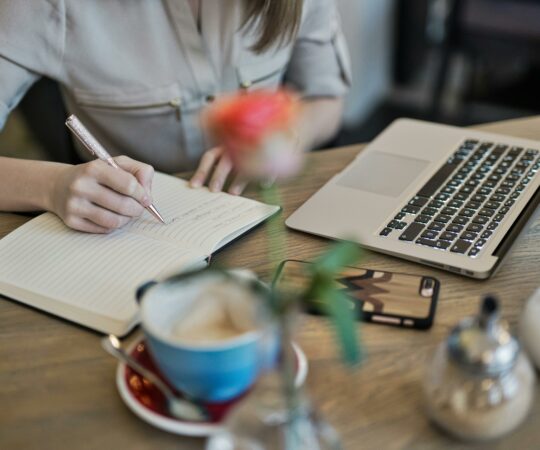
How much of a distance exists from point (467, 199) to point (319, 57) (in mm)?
493

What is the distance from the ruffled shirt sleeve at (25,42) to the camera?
0.96 metres

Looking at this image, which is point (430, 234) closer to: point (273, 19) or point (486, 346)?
point (486, 346)

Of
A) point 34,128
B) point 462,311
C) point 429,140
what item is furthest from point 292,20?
point 34,128

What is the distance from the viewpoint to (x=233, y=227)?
0.79m

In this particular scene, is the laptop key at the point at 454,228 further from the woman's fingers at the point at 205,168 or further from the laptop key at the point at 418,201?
the woman's fingers at the point at 205,168

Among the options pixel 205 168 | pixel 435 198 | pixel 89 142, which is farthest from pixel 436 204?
pixel 89 142

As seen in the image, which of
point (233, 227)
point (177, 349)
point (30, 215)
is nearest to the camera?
point (177, 349)

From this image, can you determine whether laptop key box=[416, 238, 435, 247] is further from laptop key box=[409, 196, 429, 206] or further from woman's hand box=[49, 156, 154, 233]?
woman's hand box=[49, 156, 154, 233]

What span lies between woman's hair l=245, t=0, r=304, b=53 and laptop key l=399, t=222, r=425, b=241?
398mm

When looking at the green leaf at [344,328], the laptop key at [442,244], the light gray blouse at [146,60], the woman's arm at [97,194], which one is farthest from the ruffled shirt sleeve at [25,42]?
the green leaf at [344,328]

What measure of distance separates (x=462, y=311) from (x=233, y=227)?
0.26 m

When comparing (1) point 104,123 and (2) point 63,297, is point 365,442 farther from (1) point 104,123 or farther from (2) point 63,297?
(1) point 104,123

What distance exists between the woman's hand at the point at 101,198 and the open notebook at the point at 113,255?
0.02m

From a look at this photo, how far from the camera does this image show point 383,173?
92cm
